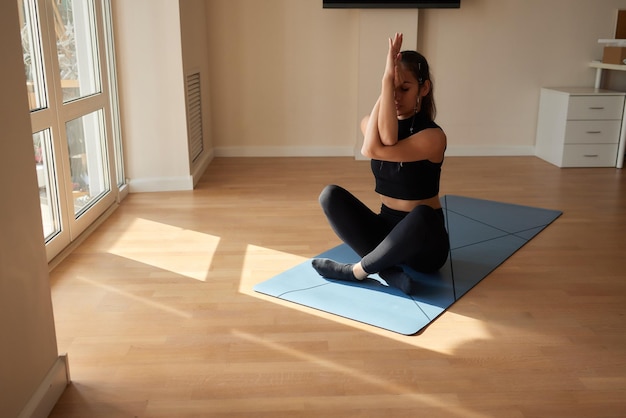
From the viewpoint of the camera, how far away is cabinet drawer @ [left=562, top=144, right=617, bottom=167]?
4.70 m

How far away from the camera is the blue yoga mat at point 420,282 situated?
2.22 meters

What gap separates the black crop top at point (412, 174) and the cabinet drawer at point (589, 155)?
8.82ft

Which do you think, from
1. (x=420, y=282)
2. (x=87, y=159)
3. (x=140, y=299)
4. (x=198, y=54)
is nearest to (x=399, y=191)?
(x=420, y=282)

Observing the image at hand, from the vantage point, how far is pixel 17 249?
1.52m

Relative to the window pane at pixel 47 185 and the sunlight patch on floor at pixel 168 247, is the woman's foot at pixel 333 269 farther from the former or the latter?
the window pane at pixel 47 185

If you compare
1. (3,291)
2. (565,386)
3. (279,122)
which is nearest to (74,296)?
(3,291)

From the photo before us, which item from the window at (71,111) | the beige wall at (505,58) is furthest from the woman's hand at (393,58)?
the beige wall at (505,58)

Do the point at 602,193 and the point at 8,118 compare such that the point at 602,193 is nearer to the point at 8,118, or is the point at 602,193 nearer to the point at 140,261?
the point at 140,261

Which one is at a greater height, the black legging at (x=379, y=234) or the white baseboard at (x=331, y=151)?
the black legging at (x=379, y=234)

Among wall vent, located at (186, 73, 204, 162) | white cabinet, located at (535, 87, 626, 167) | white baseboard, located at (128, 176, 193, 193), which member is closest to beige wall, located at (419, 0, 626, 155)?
white cabinet, located at (535, 87, 626, 167)

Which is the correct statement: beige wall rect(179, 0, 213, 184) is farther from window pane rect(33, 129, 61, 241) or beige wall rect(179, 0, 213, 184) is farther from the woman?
the woman

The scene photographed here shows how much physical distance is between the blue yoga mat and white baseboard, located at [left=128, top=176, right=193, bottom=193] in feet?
5.03

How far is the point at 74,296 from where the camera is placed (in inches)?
94.7

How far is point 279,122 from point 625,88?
2922mm
